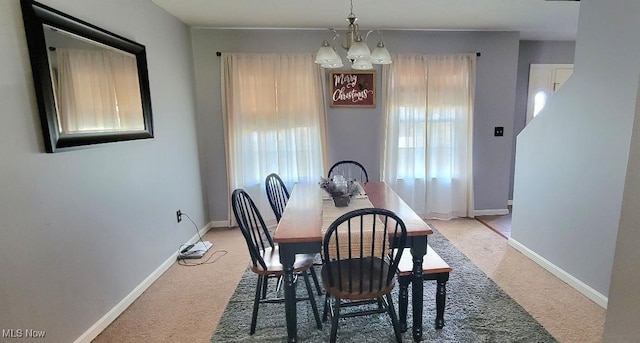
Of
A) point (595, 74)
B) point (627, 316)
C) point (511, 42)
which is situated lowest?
point (627, 316)

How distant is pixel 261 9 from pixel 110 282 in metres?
2.53

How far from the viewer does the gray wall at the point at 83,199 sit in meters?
1.44

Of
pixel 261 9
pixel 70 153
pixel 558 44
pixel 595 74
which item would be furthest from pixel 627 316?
pixel 558 44

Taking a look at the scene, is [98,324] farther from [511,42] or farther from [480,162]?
[511,42]

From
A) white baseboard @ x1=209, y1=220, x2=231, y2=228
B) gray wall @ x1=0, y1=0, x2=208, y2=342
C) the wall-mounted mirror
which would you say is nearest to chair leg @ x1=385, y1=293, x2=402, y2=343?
gray wall @ x1=0, y1=0, x2=208, y2=342

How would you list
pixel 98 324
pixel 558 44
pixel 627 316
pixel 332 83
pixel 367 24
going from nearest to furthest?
pixel 627 316 → pixel 98 324 → pixel 367 24 → pixel 332 83 → pixel 558 44

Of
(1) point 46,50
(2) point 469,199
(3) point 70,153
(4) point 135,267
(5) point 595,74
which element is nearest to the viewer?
(1) point 46,50

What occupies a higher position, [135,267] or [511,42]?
[511,42]

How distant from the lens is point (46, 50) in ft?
5.30

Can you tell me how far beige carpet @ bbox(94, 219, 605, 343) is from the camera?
1.92 meters

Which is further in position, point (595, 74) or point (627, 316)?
point (595, 74)

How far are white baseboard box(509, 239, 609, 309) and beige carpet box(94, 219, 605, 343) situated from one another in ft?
0.14

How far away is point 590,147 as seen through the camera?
2.19m

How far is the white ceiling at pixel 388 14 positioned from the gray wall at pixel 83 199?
0.42 metres
